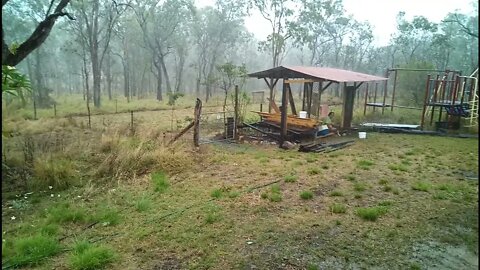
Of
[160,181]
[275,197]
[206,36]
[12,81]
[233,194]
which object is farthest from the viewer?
[206,36]

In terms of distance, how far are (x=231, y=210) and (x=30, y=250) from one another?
98.9 inches

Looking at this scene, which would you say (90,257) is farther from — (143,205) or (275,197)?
(275,197)

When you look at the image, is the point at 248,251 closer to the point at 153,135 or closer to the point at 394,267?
the point at 394,267

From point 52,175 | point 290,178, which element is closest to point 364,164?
point 290,178

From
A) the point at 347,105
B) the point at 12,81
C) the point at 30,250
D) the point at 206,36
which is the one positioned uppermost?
the point at 206,36

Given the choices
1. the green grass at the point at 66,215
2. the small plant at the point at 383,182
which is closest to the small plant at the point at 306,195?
the small plant at the point at 383,182

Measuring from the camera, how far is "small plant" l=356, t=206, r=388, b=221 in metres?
4.70

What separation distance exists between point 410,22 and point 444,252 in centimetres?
2899

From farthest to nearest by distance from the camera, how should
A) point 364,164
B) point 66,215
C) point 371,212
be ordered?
point 364,164 → point 371,212 → point 66,215

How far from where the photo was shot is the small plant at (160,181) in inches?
230

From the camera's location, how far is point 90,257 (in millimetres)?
3480

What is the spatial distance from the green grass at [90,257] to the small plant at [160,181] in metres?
2.09

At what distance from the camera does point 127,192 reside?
18.7 ft

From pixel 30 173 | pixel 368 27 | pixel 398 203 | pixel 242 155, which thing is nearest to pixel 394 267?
pixel 398 203
